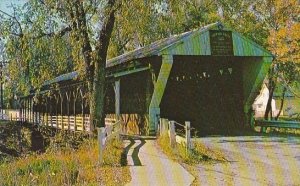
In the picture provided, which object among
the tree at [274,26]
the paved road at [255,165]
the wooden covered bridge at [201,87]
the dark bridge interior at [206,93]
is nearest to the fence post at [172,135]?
the paved road at [255,165]

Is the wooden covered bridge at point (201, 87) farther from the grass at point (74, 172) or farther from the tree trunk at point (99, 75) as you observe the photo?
the grass at point (74, 172)

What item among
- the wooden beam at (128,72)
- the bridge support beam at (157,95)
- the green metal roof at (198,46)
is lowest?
the bridge support beam at (157,95)

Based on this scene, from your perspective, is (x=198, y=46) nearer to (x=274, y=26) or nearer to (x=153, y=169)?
(x=153, y=169)

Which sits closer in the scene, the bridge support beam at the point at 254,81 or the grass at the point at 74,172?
the grass at the point at 74,172

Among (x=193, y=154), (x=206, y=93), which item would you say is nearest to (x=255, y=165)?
(x=193, y=154)

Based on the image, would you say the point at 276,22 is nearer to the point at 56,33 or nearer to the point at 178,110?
the point at 178,110

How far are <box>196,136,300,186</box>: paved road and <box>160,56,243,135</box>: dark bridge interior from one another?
7.30m

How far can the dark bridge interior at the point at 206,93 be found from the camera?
24312 millimetres

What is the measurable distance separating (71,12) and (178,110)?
354 inches

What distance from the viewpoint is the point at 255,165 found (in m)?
11.4

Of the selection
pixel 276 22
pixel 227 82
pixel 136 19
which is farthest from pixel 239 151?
pixel 276 22

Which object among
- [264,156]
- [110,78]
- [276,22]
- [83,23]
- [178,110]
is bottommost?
[264,156]

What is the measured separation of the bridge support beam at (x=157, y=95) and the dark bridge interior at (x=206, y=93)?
328 cm

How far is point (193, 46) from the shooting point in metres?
21.1
